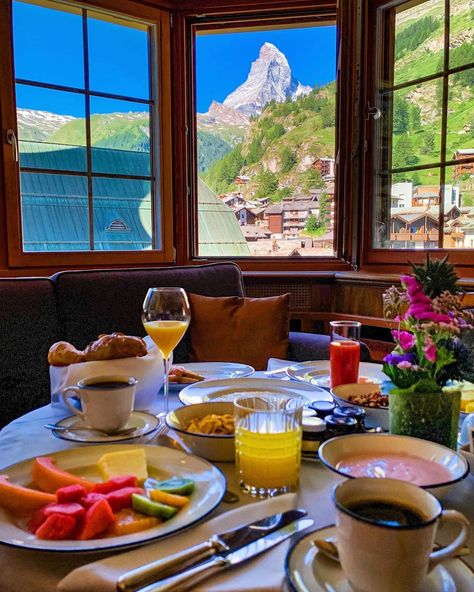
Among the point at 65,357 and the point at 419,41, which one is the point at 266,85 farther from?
the point at 65,357

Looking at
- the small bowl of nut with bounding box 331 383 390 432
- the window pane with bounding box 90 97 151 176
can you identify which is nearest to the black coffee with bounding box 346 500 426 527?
the small bowl of nut with bounding box 331 383 390 432

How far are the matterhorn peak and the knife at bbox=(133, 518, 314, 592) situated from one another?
9.27 ft

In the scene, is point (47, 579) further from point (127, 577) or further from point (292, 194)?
point (292, 194)

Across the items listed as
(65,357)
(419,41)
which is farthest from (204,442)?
(419,41)

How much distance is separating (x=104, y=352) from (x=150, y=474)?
392mm

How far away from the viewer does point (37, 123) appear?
2.69m

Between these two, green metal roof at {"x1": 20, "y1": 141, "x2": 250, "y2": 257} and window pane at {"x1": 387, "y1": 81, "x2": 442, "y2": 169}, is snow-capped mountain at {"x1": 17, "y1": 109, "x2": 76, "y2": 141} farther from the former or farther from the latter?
window pane at {"x1": 387, "y1": 81, "x2": 442, "y2": 169}

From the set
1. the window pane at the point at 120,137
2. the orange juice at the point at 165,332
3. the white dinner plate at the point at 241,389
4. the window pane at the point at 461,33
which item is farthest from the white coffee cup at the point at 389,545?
the window pane at the point at 120,137

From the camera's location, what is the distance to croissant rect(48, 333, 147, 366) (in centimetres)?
109

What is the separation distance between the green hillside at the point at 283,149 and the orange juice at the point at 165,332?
2.05 meters

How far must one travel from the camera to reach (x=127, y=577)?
0.50 m

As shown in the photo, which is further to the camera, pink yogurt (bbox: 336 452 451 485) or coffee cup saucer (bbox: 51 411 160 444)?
coffee cup saucer (bbox: 51 411 160 444)

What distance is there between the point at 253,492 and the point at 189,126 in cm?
265

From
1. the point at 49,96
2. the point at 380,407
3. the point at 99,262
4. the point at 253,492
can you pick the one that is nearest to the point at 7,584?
the point at 253,492
